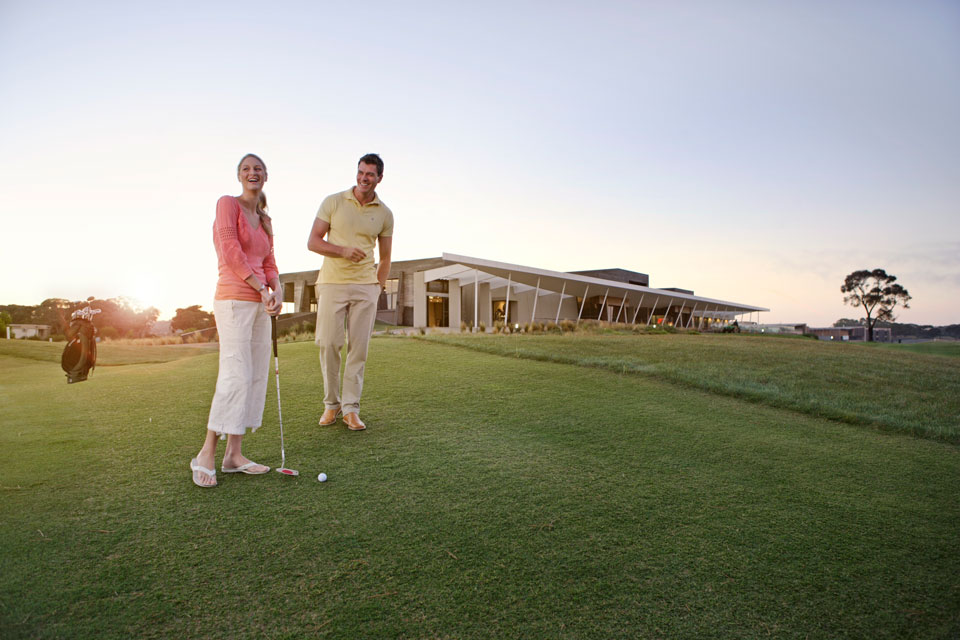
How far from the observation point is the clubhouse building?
24500 millimetres

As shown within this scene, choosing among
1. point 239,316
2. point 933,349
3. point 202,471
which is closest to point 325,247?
point 239,316

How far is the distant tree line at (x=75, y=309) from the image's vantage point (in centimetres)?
532

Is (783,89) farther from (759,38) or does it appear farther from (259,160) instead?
(259,160)

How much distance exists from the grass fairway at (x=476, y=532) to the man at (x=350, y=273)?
533 mm

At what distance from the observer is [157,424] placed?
395cm

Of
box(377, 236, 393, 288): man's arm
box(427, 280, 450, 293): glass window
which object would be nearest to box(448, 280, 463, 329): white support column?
box(427, 280, 450, 293): glass window

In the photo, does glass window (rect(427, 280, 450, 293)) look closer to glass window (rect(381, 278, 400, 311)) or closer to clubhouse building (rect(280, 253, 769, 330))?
clubhouse building (rect(280, 253, 769, 330))

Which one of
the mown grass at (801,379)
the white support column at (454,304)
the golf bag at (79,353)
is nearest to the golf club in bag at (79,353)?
the golf bag at (79,353)

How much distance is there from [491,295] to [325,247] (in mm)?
26268

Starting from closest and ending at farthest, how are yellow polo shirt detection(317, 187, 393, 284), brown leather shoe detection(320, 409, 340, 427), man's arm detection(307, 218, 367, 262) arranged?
man's arm detection(307, 218, 367, 262) → yellow polo shirt detection(317, 187, 393, 284) → brown leather shoe detection(320, 409, 340, 427)

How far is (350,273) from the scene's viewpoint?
379cm

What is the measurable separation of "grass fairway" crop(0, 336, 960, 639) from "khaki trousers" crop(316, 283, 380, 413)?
39 centimetres

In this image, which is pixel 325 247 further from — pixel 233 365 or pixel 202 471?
pixel 202 471

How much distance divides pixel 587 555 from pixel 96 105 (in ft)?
23.8
